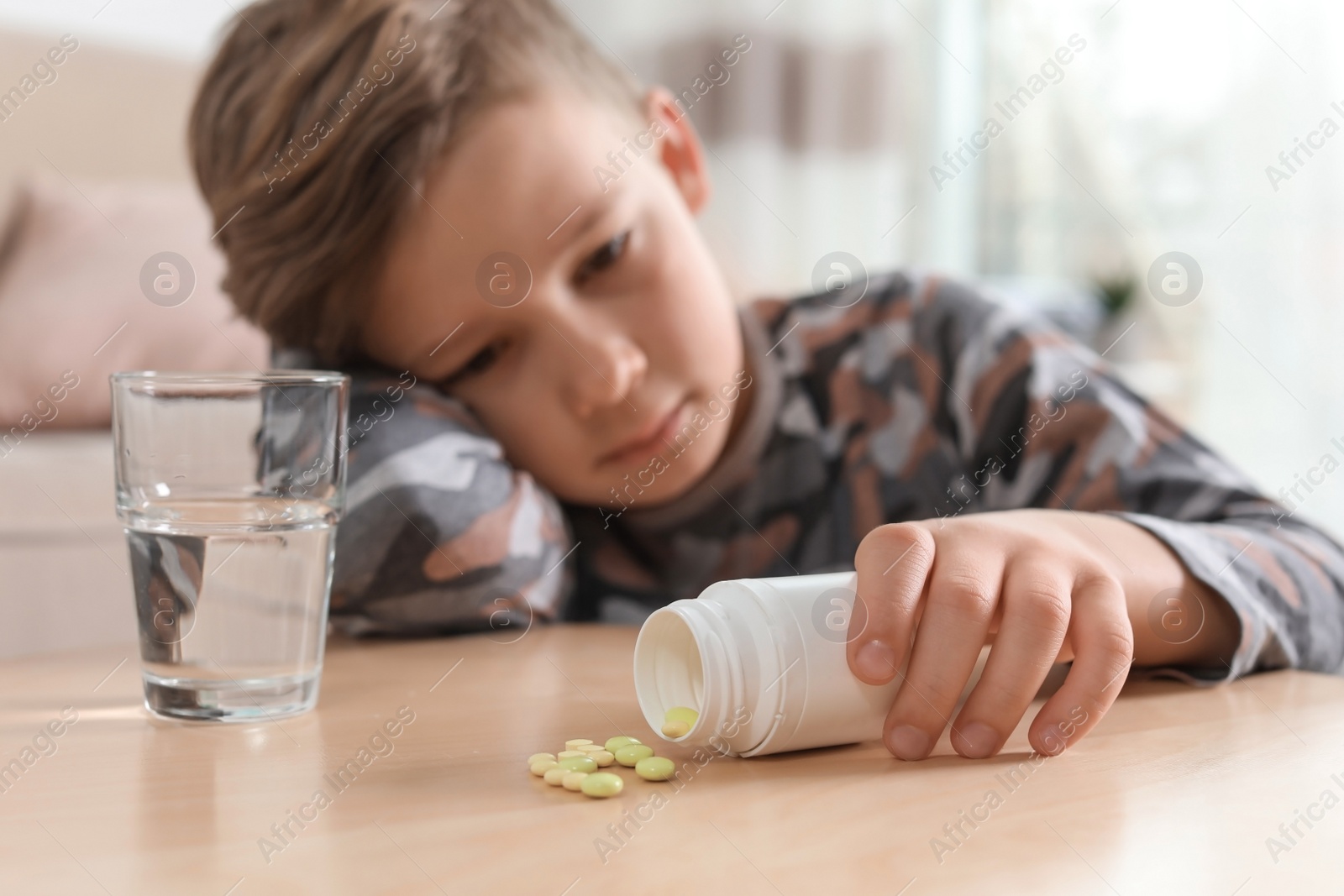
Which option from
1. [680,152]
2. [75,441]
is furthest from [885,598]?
[75,441]

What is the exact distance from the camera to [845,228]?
254cm

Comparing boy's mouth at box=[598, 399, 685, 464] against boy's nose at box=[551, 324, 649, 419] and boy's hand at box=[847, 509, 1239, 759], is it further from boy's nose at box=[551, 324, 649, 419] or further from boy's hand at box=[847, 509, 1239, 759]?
boy's hand at box=[847, 509, 1239, 759]

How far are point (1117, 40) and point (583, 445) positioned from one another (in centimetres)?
168

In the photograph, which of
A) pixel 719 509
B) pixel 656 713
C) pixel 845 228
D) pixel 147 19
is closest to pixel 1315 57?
pixel 845 228

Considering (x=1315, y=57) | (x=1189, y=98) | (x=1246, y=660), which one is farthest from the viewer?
(x=1189, y=98)

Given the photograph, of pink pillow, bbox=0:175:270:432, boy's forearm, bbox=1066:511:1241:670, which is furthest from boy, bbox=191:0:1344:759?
pink pillow, bbox=0:175:270:432

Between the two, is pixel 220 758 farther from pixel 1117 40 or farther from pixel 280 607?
pixel 1117 40

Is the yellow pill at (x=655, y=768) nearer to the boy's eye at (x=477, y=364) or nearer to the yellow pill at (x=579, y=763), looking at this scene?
the yellow pill at (x=579, y=763)

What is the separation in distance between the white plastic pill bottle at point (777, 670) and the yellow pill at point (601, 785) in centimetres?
4

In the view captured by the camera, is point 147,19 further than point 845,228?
No

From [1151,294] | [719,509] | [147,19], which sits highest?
[147,19]

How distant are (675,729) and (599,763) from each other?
0.11 ft

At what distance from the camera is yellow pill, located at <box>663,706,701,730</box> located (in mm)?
429

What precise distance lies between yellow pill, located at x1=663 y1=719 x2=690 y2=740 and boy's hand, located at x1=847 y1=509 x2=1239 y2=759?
0.22 ft
